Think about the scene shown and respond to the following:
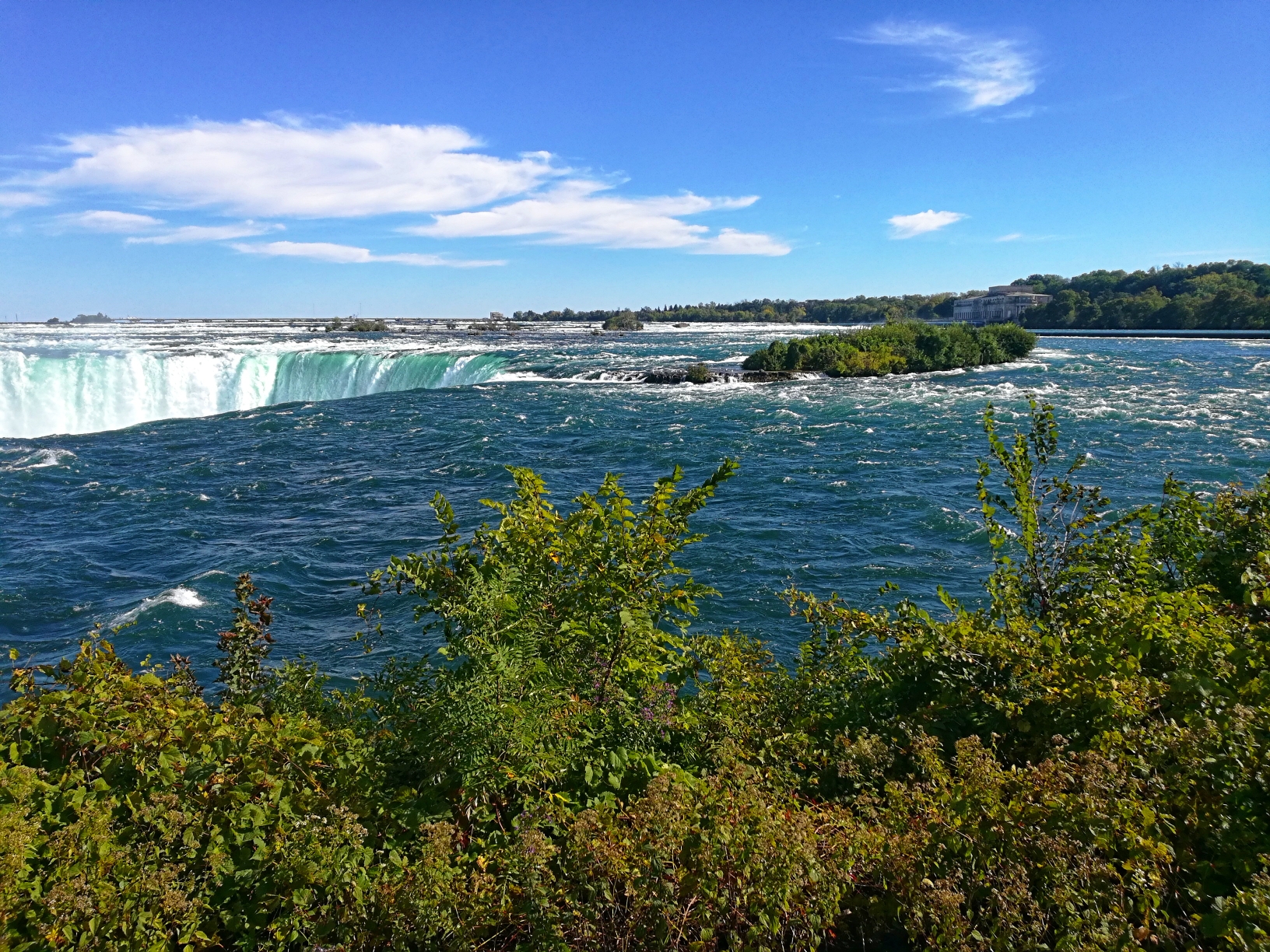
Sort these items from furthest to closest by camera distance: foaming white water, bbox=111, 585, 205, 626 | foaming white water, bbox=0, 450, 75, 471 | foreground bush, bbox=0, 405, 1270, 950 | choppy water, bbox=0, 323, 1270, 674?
foaming white water, bbox=0, 450, 75, 471, choppy water, bbox=0, 323, 1270, 674, foaming white water, bbox=111, 585, 205, 626, foreground bush, bbox=0, 405, 1270, 950

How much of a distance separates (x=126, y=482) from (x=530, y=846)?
24.5m

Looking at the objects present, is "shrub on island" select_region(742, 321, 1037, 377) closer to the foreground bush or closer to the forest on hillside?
the forest on hillside

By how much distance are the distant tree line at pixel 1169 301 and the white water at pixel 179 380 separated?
83.6 meters

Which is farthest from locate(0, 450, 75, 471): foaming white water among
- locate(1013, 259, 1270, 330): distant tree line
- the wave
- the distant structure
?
the distant structure

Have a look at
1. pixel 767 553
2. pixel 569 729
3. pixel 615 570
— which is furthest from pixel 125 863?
pixel 767 553

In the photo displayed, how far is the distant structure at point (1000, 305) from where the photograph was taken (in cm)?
12900

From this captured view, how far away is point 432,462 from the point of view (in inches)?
988

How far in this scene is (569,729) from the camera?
12.7 ft

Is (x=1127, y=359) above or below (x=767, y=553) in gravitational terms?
above

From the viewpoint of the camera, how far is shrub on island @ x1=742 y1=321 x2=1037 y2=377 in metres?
47.2

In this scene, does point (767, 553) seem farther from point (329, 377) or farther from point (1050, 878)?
point (329, 377)

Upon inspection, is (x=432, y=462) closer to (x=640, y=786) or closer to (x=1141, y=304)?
(x=640, y=786)

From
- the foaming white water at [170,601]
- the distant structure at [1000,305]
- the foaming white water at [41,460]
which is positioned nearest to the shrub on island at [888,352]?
the foaming white water at [41,460]

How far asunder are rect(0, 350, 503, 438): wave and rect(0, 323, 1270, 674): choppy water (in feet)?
0.34
